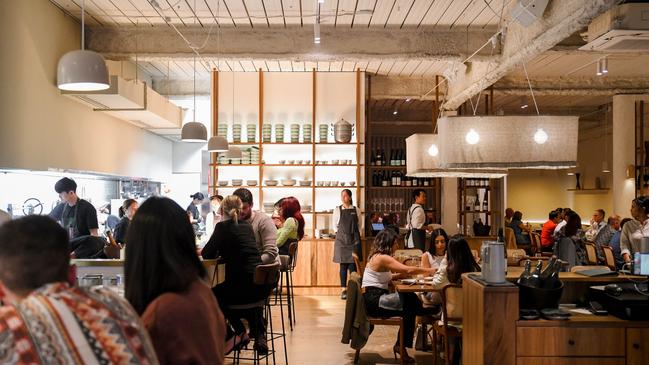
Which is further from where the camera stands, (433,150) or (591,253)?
(591,253)

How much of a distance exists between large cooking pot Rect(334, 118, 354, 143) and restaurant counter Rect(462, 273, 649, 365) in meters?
6.92

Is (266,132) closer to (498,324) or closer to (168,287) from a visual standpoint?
(498,324)

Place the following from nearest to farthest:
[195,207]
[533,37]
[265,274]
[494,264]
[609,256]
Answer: [494,264], [265,274], [533,37], [609,256], [195,207]

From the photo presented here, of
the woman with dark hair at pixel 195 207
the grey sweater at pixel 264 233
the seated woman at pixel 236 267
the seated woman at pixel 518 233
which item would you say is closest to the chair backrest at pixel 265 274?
the seated woman at pixel 236 267

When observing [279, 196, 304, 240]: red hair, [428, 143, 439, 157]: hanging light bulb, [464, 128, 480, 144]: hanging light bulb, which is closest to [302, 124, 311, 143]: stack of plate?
[279, 196, 304, 240]: red hair

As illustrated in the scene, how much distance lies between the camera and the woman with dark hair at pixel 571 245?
802 centimetres

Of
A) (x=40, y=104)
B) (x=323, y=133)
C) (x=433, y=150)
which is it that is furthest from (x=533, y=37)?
(x=40, y=104)

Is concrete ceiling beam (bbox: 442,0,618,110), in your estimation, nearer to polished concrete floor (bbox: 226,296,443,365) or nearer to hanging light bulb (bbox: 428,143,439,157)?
hanging light bulb (bbox: 428,143,439,157)

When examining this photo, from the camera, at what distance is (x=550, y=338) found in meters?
4.23

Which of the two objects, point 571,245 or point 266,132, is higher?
point 266,132

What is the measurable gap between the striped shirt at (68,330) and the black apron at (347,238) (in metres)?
8.55

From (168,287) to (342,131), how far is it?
897 cm

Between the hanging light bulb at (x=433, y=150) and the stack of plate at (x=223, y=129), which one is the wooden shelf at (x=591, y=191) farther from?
the hanging light bulb at (x=433, y=150)

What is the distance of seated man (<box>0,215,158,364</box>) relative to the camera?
156 cm
